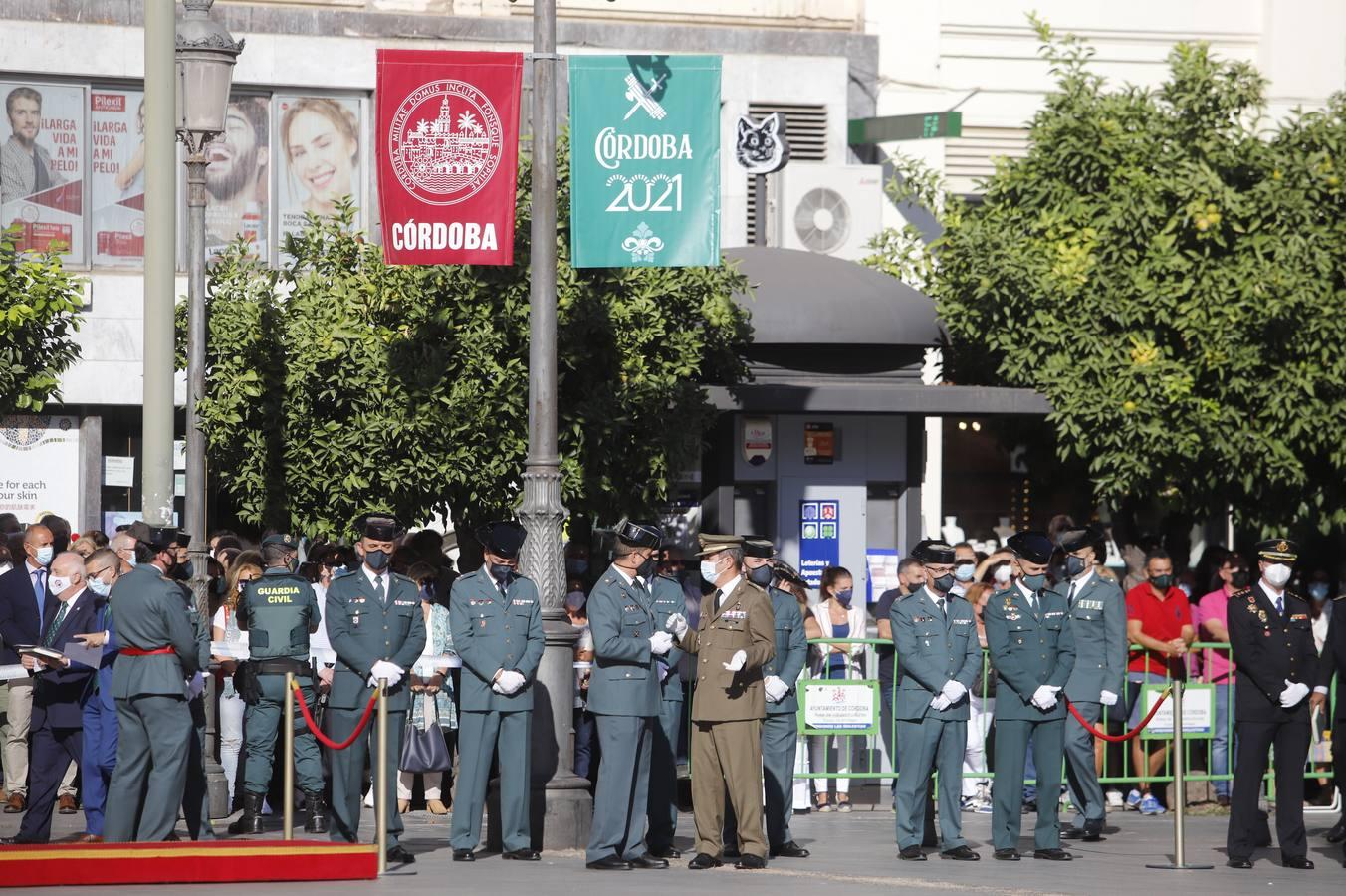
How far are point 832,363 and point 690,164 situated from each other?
20.5 ft

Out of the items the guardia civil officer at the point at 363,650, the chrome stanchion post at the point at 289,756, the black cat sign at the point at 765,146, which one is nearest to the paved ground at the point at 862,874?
the guardia civil officer at the point at 363,650

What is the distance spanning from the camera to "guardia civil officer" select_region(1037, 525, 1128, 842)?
45.2ft

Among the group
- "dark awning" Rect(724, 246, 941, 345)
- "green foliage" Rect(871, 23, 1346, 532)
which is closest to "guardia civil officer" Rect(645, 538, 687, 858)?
"dark awning" Rect(724, 246, 941, 345)

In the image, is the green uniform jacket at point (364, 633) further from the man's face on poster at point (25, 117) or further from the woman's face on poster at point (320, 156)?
the man's face on poster at point (25, 117)

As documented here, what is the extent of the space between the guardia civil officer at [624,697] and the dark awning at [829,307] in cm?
674

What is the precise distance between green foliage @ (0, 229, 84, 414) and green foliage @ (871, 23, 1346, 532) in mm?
8263

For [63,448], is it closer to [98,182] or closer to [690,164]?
[98,182]

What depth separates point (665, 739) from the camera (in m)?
12.7

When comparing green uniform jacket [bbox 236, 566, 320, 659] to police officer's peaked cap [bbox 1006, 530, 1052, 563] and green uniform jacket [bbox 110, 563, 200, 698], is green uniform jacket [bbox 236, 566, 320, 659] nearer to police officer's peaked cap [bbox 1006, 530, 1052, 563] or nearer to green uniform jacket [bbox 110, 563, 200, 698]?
green uniform jacket [bbox 110, 563, 200, 698]

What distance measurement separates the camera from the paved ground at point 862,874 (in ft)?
36.1

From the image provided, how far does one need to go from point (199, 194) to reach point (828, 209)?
408 inches

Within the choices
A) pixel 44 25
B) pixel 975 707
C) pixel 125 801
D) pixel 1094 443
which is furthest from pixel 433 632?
pixel 44 25

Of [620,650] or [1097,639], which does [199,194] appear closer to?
[620,650]

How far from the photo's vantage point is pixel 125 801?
11961 mm
